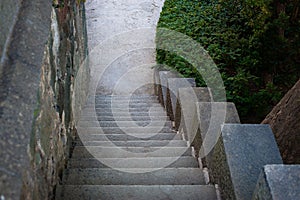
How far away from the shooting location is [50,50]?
2.33 metres

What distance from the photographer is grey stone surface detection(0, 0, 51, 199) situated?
1.10 metres

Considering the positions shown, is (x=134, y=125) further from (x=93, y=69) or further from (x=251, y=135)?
(x=93, y=69)

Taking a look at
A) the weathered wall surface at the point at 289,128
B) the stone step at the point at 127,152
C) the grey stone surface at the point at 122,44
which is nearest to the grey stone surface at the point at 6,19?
the stone step at the point at 127,152

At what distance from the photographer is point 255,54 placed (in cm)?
580

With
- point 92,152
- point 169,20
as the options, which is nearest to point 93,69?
point 169,20

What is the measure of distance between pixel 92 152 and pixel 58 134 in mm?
649

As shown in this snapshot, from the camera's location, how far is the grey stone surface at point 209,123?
8.40 ft

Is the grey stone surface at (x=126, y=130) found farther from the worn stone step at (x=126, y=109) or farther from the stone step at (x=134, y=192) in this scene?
the stone step at (x=134, y=192)

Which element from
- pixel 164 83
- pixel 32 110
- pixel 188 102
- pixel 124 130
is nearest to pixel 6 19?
pixel 32 110

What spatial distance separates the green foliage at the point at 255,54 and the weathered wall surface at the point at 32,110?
320cm

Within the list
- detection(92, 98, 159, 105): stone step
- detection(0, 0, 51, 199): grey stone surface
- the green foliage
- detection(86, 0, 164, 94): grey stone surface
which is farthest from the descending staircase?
detection(86, 0, 164, 94): grey stone surface

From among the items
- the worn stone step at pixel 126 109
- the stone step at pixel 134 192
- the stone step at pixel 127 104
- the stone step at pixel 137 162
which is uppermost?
the stone step at pixel 134 192

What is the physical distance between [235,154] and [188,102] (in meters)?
1.52

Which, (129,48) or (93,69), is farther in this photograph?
(129,48)
